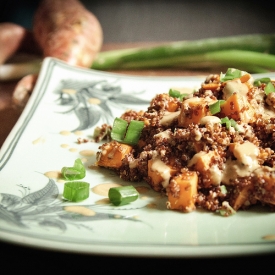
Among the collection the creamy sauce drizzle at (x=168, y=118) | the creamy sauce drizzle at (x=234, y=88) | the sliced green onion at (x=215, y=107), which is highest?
the creamy sauce drizzle at (x=234, y=88)

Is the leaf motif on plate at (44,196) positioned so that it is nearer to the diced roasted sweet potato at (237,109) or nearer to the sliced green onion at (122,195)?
the sliced green onion at (122,195)

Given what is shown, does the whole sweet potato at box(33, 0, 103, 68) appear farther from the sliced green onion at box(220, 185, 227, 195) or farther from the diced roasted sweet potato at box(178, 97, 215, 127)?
the sliced green onion at box(220, 185, 227, 195)

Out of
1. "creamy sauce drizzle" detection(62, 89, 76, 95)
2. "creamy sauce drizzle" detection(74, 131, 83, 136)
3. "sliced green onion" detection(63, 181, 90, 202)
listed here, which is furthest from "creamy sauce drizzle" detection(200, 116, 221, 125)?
"creamy sauce drizzle" detection(62, 89, 76, 95)

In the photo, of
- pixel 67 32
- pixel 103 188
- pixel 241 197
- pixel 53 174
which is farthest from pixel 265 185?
pixel 67 32

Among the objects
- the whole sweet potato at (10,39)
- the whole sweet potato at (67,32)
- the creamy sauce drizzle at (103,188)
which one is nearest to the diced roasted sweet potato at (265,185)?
the creamy sauce drizzle at (103,188)

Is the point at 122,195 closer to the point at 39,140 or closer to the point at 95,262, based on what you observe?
the point at 95,262

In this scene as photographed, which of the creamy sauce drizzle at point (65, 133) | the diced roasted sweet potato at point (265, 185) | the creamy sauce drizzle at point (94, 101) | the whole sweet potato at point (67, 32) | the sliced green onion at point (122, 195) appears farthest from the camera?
the whole sweet potato at point (67, 32)
